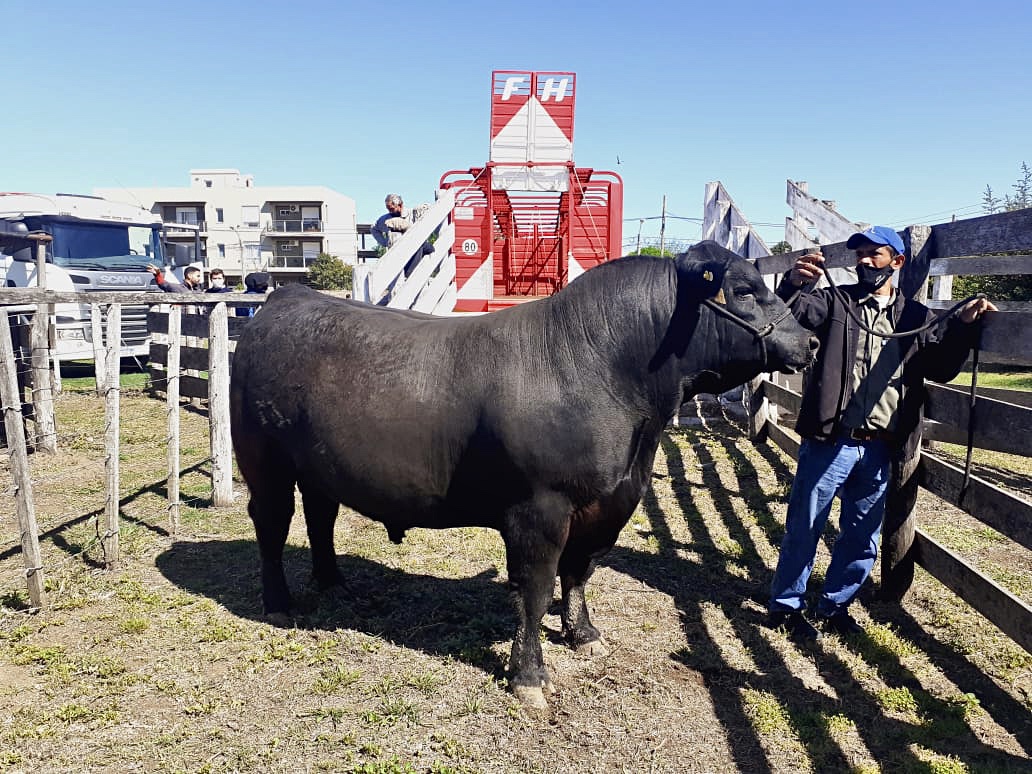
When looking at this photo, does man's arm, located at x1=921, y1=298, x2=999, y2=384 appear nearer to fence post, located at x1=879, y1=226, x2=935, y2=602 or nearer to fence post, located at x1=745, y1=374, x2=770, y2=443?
fence post, located at x1=879, y1=226, x2=935, y2=602

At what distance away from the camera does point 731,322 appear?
3.49m

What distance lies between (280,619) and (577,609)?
1.76 meters

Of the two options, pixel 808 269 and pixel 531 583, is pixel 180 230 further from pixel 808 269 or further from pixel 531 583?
pixel 808 269

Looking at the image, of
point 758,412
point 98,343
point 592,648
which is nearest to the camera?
point 592,648

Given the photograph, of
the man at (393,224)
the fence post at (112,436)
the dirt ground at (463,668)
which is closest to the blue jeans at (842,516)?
the dirt ground at (463,668)

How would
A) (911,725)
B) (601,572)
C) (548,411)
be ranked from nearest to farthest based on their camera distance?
1. (911,725)
2. (548,411)
3. (601,572)

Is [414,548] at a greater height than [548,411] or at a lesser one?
lesser

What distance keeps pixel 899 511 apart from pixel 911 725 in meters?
1.50

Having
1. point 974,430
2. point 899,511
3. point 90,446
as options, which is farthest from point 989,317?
point 90,446

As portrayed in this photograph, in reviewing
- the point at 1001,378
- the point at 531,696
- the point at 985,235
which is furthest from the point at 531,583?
the point at 1001,378

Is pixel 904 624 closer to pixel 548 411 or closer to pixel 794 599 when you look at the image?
pixel 794 599

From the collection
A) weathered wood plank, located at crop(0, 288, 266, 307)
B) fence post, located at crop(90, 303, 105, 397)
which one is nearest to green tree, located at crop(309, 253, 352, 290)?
fence post, located at crop(90, 303, 105, 397)

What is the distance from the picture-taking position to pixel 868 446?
4.02 meters

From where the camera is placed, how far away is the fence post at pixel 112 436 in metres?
4.99
